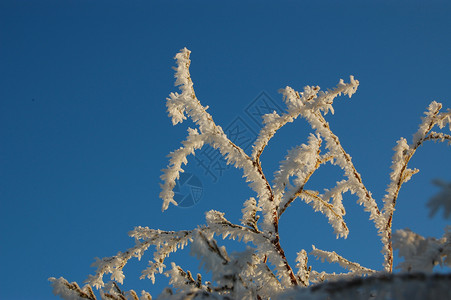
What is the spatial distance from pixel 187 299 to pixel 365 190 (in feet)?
8.26

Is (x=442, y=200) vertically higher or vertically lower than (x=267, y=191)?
lower

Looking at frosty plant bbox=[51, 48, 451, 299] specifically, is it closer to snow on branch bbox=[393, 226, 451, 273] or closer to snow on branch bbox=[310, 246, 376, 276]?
snow on branch bbox=[310, 246, 376, 276]

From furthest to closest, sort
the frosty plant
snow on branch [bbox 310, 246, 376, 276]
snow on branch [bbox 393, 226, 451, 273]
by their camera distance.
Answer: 1. snow on branch [bbox 310, 246, 376, 276]
2. the frosty plant
3. snow on branch [bbox 393, 226, 451, 273]

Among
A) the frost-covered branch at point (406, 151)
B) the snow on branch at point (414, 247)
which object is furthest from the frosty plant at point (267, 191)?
the snow on branch at point (414, 247)

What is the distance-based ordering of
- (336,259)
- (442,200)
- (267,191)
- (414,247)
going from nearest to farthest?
1. (442,200)
2. (414,247)
3. (267,191)
4. (336,259)

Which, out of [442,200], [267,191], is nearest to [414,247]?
[442,200]

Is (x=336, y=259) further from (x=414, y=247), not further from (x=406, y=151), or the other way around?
(x=414, y=247)

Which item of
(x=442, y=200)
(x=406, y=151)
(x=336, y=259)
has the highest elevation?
(x=406, y=151)

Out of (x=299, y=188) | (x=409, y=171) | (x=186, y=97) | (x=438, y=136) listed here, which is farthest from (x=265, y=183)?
(x=438, y=136)

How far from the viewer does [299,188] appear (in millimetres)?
3252

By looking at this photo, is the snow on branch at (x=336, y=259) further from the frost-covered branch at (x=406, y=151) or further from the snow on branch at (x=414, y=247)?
the snow on branch at (x=414, y=247)

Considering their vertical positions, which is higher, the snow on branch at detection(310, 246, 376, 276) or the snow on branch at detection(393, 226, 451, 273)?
the snow on branch at detection(310, 246, 376, 276)

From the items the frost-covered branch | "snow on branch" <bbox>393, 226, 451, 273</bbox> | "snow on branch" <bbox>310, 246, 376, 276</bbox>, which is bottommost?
"snow on branch" <bbox>393, 226, 451, 273</bbox>

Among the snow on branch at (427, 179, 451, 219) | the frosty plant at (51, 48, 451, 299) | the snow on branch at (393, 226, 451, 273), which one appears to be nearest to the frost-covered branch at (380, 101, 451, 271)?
the frosty plant at (51, 48, 451, 299)
